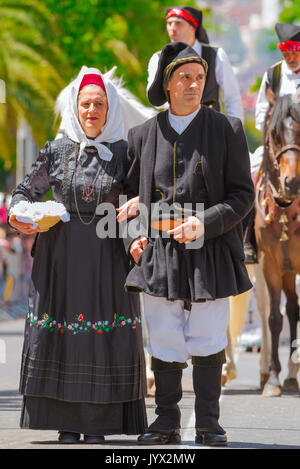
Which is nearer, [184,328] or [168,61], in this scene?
[184,328]

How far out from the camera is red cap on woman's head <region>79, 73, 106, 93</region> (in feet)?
24.1

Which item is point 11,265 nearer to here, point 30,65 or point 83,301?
point 30,65

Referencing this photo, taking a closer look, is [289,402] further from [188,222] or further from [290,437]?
[188,222]

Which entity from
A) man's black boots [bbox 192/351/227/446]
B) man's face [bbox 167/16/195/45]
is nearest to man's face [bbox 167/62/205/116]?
man's black boots [bbox 192/351/227/446]

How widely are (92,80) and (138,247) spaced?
44.1 inches

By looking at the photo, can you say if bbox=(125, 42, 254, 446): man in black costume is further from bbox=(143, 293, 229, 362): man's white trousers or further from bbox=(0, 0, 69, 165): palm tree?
bbox=(0, 0, 69, 165): palm tree

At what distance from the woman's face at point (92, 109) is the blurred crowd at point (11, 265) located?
14691 millimetres

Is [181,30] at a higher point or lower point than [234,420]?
higher

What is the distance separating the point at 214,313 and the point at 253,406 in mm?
2564

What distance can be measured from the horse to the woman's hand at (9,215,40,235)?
311 cm

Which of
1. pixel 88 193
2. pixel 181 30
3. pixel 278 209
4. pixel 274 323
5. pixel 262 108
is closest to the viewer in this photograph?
pixel 88 193

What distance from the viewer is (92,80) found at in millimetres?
7367

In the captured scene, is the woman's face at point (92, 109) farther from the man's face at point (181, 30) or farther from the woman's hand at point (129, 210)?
the man's face at point (181, 30)

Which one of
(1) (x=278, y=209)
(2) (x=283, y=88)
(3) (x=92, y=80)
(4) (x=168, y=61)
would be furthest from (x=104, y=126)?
(2) (x=283, y=88)
